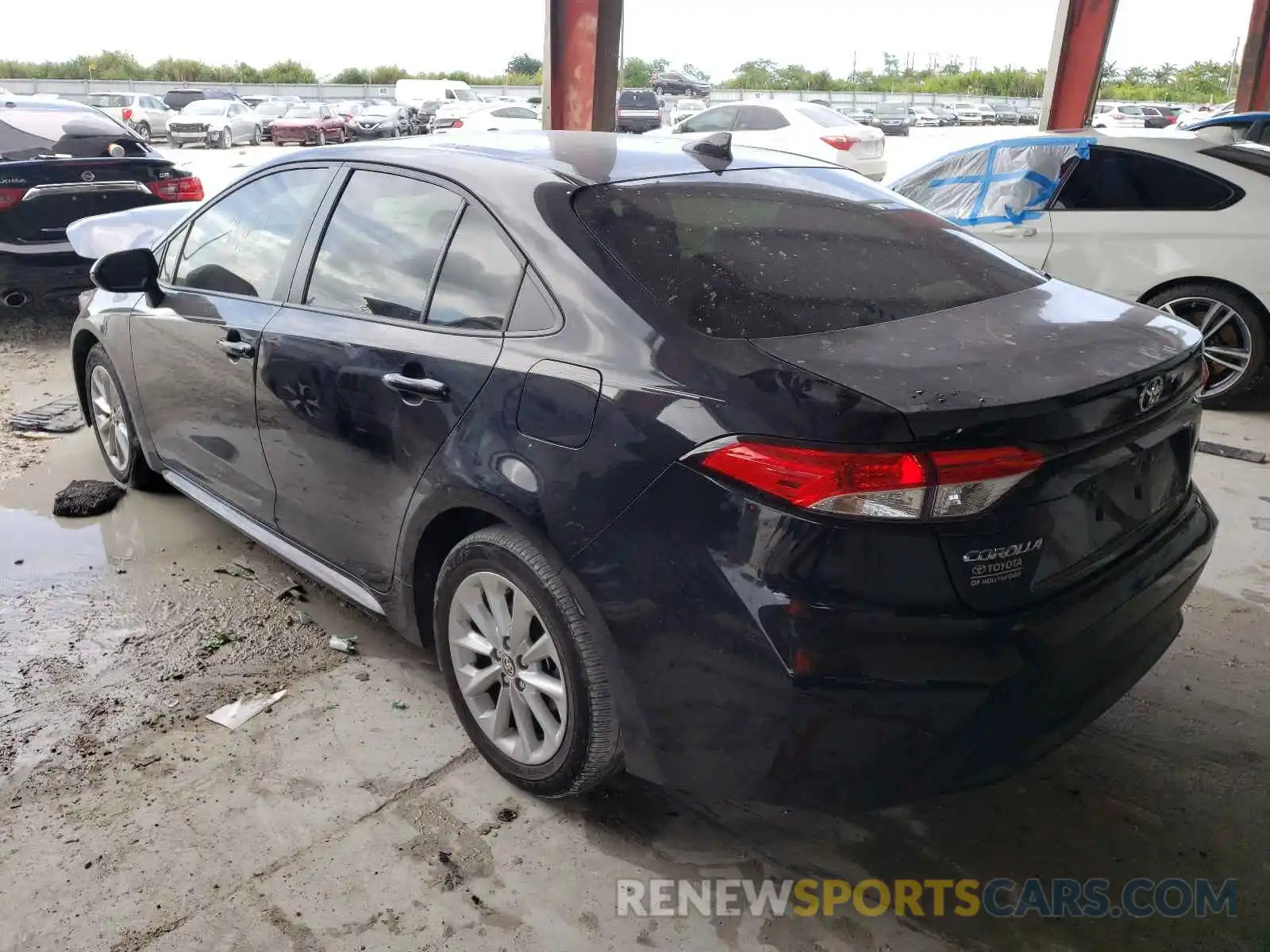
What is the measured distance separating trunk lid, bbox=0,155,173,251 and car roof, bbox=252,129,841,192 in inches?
182

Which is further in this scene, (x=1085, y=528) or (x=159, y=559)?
(x=159, y=559)

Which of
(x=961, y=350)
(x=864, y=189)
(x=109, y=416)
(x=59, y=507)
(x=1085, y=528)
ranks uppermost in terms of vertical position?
(x=864, y=189)

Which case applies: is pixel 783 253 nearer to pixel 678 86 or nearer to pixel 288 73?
pixel 678 86

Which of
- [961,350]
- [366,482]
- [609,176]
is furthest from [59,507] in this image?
[961,350]

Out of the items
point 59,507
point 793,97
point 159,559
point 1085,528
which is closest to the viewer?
point 1085,528

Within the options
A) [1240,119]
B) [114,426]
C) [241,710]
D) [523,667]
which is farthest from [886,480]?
[1240,119]

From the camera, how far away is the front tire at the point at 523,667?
89.9 inches

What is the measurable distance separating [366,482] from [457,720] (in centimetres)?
76

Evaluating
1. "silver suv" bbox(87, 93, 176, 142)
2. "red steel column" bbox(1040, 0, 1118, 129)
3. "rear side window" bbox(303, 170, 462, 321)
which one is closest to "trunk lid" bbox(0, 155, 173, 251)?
"rear side window" bbox(303, 170, 462, 321)

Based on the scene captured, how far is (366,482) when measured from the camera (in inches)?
112

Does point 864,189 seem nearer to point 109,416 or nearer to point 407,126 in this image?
point 109,416

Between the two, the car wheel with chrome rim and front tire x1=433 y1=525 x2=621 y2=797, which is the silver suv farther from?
front tire x1=433 y1=525 x2=621 y2=797

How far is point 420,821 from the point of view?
8.31 feet

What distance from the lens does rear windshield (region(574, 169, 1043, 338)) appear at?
89.3 inches
